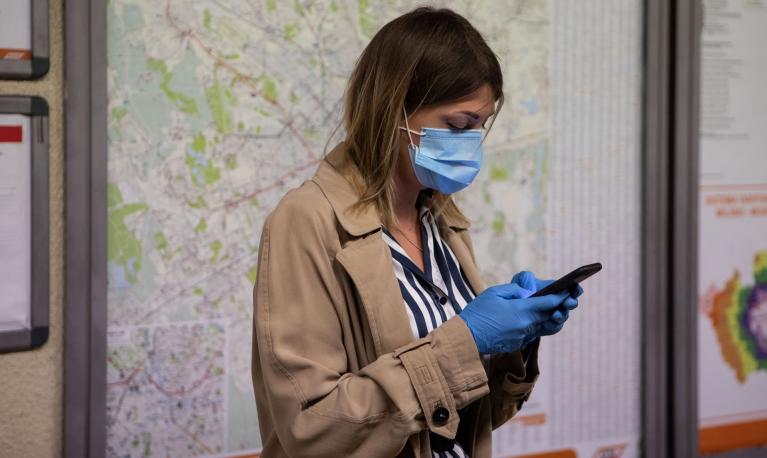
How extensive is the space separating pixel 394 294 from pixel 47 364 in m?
0.97

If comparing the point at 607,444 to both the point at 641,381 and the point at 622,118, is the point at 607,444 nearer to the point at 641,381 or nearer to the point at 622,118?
the point at 641,381

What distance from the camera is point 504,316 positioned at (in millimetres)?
1339

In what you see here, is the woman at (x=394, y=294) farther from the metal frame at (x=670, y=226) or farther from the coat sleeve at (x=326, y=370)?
the metal frame at (x=670, y=226)

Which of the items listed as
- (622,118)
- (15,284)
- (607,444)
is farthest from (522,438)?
(15,284)

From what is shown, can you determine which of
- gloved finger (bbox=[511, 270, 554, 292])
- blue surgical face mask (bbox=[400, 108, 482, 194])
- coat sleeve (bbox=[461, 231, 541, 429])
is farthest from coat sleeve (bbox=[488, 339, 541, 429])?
blue surgical face mask (bbox=[400, 108, 482, 194])

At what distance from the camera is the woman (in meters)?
1.25

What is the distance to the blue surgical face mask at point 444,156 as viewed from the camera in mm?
1452

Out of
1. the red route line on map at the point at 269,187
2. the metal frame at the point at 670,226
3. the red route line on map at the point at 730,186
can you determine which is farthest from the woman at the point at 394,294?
the red route line on map at the point at 730,186

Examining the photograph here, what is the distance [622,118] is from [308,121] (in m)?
1.06

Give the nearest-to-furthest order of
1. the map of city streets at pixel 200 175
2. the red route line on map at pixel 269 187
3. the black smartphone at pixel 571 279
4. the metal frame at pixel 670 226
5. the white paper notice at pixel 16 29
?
the black smartphone at pixel 571 279 < the white paper notice at pixel 16 29 < the map of city streets at pixel 200 175 < the red route line on map at pixel 269 187 < the metal frame at pixel 670 226

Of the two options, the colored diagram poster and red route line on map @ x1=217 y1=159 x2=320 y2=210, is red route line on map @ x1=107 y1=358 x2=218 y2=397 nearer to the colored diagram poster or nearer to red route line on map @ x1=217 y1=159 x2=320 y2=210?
red route line on map @ x1=217 y1=159 x2=320 y2=210

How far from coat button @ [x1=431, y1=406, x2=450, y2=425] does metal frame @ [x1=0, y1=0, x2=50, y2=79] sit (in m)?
1.18

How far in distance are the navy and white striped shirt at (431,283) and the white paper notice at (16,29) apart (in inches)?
37.7

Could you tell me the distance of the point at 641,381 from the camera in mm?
2711
